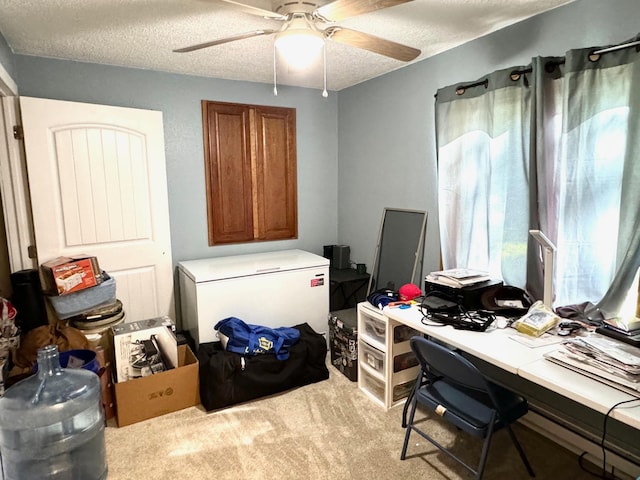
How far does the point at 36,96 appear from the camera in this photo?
2.65 metres

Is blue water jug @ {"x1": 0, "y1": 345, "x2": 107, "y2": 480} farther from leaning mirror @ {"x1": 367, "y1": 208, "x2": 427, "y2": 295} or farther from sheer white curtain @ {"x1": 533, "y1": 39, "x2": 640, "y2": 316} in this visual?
sheer white curtain @ {"x1": 533, "y1": 39, "x2": 640, "y2": 316}

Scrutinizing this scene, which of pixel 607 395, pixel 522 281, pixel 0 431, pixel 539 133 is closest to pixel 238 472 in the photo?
pixel 0 431

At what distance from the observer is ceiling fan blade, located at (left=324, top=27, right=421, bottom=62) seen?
1.77 m

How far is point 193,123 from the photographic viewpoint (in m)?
3.18

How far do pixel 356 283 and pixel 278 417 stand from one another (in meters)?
1.38

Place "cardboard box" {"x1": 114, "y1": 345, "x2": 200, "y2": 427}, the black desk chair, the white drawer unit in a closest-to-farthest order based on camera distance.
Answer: the black desk chair → "cardboard box" {"x1": 114, "y1": 345, "x2": 200, "y2": 427} → the white drawer unit

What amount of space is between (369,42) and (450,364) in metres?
1.55

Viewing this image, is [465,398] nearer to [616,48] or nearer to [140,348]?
[616,48]

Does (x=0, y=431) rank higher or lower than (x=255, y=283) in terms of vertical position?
lower

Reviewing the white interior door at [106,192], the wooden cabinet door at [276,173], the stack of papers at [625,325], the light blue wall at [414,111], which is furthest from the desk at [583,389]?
the white interior door at [106,192]

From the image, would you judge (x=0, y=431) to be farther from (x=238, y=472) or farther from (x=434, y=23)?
(x=434, y=23)

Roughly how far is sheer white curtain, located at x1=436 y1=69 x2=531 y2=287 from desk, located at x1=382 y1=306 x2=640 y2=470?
54cm

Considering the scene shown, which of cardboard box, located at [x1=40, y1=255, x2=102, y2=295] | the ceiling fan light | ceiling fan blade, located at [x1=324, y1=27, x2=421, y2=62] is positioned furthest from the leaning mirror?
cardboard box, located at [x1=40, y1=255, x2=102, y2=295]

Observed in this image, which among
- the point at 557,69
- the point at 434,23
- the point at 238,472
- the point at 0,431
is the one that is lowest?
the point at 238,472
